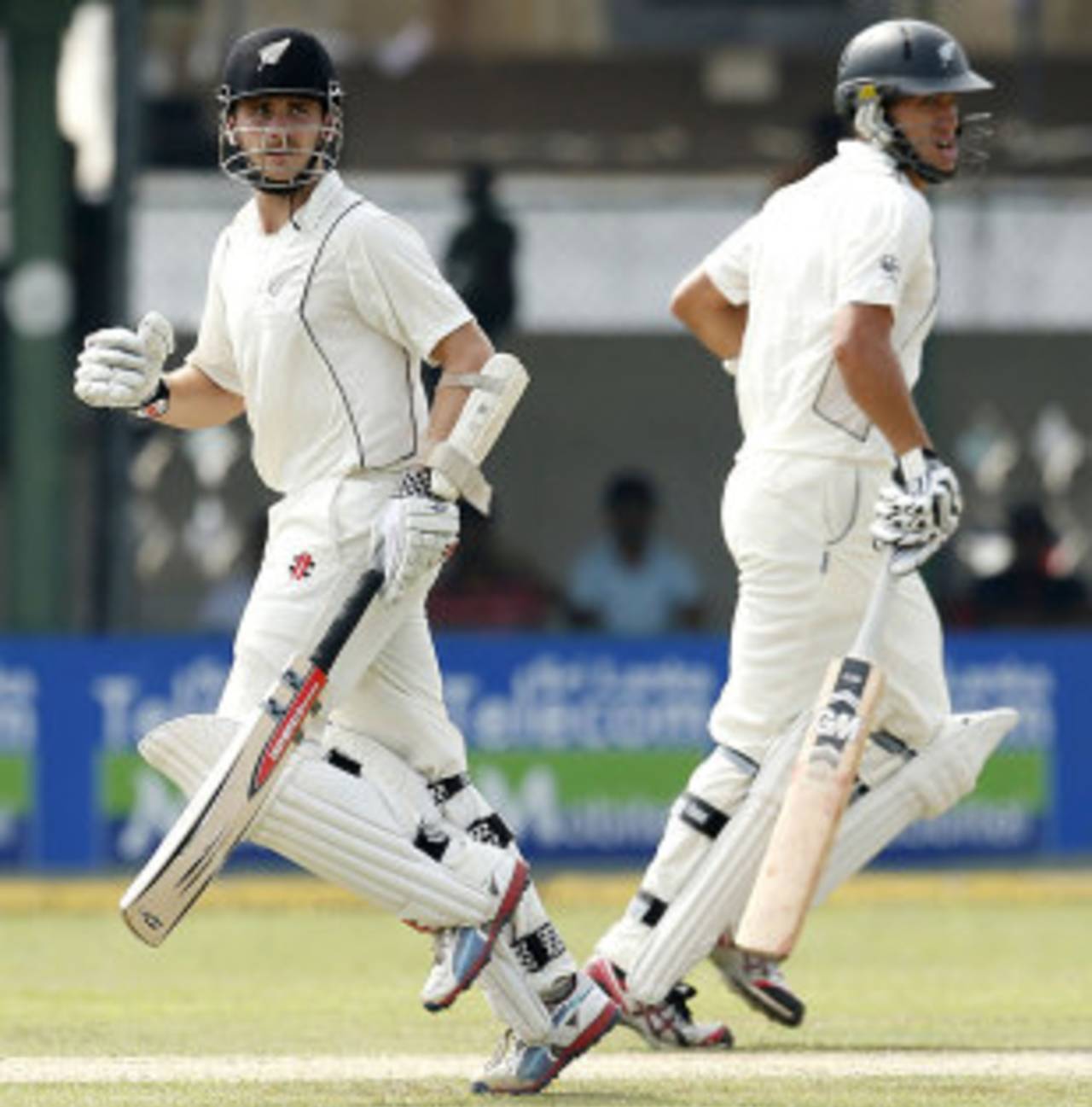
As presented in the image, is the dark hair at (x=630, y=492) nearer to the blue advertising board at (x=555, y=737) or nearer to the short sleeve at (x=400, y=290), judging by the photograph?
the blue advertising board at (x=555, y=737)

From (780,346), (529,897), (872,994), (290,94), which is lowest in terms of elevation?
(872,994)

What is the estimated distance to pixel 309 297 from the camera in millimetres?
6789

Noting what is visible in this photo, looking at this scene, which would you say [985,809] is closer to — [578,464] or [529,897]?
[578,464]

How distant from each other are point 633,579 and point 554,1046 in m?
6.24

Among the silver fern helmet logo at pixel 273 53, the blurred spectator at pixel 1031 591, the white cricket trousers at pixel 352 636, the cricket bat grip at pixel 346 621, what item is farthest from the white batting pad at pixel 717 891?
the blurred spectator at pixel 1031 591

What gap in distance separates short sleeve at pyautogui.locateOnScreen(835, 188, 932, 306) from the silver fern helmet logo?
1.14m

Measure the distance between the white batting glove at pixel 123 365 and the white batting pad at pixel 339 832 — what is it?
2.17ft

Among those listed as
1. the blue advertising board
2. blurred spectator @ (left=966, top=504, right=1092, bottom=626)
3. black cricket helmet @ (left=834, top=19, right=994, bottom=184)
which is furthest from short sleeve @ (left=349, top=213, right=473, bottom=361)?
blurred spectator @ (left=966, top=504, right=1092, bottom=626)

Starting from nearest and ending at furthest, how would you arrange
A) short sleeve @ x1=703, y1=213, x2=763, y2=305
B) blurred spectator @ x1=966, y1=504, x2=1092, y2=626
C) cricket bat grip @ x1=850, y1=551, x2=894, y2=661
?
cricket bat grip @ x1=850, y1=551, x2=894, y2=661 < short sleeve @ x1=703, y1=213, x2=763, y2=305 < blurred spectator @ x1=966, y1=504, x2=1092, y2=626

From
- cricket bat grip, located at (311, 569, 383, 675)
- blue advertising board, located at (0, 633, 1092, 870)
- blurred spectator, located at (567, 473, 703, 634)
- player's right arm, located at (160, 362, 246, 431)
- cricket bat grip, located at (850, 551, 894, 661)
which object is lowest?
blue advertising board, located at (0, 633, 1092, 870)

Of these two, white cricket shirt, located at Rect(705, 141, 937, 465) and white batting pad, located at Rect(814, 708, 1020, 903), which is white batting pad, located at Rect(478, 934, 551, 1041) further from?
white cricket shirt, located at Rect(705, 141, 937, 465)

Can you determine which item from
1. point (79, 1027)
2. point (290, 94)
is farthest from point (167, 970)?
point (290, 94)

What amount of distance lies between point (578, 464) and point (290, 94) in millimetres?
6832

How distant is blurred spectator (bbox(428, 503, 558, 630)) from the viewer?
13.0 meters
